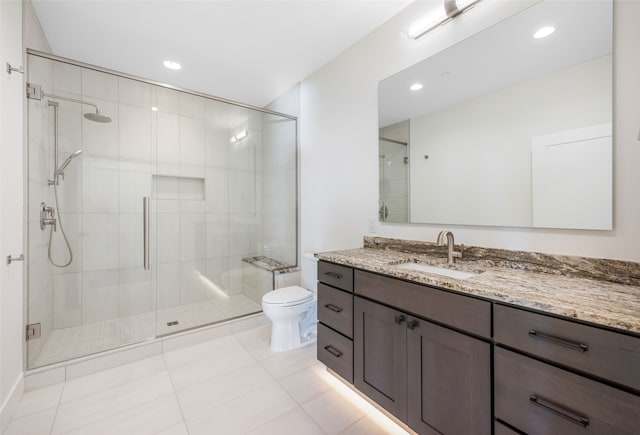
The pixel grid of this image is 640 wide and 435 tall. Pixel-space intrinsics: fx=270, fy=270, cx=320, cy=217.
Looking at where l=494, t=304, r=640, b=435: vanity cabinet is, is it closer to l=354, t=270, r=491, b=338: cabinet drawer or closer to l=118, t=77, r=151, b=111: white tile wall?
l=354, t=270, r=491, b=338: cabinet drawer

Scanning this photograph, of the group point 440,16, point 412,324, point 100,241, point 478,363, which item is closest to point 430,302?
point 412,324

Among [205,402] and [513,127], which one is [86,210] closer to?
[205,402]

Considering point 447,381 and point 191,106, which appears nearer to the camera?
point 447,381

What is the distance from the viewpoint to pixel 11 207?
1568mm

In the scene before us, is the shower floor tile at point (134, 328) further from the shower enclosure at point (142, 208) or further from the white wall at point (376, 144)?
the white wall at point (376, 144)

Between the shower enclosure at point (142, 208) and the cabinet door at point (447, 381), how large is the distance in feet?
6.32

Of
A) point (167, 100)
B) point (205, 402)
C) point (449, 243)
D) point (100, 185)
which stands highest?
point (167, 100)

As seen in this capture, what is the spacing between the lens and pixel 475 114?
162cm

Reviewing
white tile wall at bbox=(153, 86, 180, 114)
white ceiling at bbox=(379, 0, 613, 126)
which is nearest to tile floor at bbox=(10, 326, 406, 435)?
white ceiling at bbox=(379, 0, 613, 126)

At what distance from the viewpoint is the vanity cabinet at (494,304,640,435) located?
2.49 feet

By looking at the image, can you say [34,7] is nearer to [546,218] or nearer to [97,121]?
[97,121]

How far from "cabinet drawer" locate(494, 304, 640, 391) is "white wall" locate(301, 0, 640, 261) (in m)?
0.61

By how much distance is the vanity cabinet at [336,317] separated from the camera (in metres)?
1.65

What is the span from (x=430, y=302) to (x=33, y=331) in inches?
103
